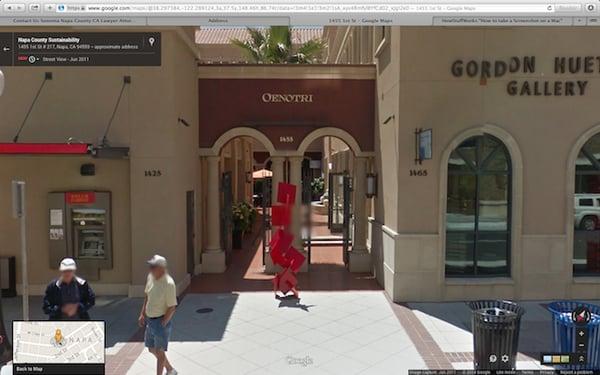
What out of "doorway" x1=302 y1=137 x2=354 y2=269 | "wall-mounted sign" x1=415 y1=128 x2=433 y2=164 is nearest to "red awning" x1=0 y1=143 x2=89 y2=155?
"doorway" x1=302 y1=137 x2=354 y2=269

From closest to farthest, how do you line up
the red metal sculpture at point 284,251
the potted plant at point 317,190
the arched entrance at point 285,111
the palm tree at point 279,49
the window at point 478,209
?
1. the window at point 478,209
2. the red metal sculpture at point 284,251
3. the arched entrance at point 285,111
4. the palm tree at point 279,49
5. the potted plant at point 317,190

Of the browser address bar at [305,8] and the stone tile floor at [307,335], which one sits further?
the stone tile floor at [307,335]

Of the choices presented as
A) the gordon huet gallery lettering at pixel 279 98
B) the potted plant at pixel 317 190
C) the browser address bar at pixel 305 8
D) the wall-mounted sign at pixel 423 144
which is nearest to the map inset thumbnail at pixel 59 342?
the browser address bar at pixel 305 8

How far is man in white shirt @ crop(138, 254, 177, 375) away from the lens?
5461 mm

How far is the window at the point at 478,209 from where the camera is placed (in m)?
9.16

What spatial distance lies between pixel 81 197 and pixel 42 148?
1693 millimetres

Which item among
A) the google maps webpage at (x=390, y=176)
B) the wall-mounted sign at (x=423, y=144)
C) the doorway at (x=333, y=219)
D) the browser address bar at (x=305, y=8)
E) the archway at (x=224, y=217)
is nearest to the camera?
the browser address bar at (x=305, y=8)

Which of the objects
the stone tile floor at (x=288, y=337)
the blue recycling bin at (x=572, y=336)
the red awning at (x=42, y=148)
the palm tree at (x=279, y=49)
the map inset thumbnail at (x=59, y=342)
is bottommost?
the stone tile floor at (x=288, y=337)

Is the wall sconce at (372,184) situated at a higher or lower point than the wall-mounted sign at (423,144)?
lower

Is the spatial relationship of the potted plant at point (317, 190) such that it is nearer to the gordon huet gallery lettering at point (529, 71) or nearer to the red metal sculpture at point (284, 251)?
the red metal sculpture at point (284, 251)

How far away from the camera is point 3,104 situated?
9.28m

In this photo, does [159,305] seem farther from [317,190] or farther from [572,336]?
[317,190]

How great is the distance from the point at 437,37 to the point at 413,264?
15.8 feet

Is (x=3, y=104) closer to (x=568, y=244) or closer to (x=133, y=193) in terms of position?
(x=133, y=193)
